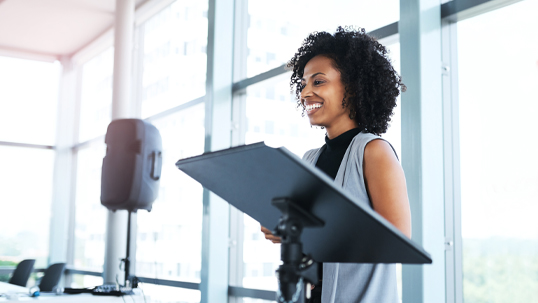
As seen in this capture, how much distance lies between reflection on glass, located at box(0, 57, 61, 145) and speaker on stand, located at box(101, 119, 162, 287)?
4.05m

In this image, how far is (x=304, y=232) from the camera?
0.96 meters

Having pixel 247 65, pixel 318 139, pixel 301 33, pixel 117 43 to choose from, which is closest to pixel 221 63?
pixel 247 65

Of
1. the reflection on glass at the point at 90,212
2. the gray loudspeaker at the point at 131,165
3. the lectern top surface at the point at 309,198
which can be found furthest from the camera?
the reflection on glass at the point at 90,212

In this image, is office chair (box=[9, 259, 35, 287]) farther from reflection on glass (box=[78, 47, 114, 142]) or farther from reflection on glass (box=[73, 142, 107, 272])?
reflection on glass (box=[78, 47, 114, 142])

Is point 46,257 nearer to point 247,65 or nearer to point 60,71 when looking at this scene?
point 60,71

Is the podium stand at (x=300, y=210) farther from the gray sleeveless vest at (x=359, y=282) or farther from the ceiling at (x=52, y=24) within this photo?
the ceiling at (x=52, y=24)

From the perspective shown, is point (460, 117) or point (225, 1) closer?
point (460, 117)

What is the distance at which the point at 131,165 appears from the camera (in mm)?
4023

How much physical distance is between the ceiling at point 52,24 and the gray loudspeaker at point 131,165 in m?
2.41

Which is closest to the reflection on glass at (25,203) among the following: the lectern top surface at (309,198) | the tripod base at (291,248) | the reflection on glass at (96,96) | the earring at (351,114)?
the reflection on glass at (96,96)

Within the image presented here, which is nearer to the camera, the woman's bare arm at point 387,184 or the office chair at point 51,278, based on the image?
the woman's bare arm at point 387,184

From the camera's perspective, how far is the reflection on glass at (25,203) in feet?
23.9

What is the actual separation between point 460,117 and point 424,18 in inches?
20.8

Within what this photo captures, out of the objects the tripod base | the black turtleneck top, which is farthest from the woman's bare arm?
the tripod base
